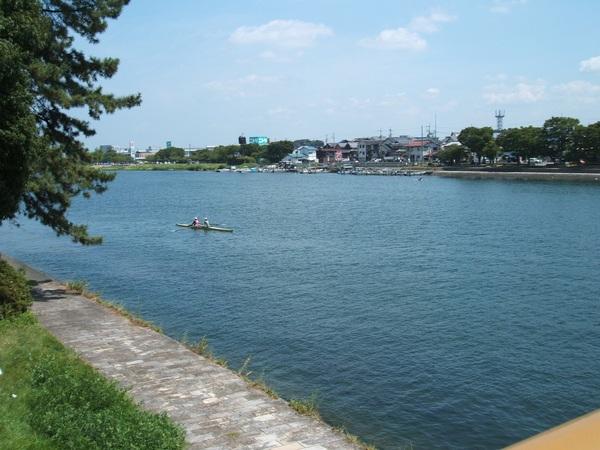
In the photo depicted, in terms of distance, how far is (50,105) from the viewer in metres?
20.0

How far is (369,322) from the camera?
74.6ft

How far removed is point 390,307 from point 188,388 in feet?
44.3

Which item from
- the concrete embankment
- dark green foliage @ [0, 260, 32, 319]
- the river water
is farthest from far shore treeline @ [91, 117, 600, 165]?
dark green foliage @ [0, 260, 32, 319]

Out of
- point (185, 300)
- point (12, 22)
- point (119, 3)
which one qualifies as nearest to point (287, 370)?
point (185, 300)

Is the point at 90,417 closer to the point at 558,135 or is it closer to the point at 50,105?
the point at 50,105

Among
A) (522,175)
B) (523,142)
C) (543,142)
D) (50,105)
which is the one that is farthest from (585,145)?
(50,105)

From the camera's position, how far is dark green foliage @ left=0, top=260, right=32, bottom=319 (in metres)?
15.8

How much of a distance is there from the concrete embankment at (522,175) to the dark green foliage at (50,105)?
9918 centimetres

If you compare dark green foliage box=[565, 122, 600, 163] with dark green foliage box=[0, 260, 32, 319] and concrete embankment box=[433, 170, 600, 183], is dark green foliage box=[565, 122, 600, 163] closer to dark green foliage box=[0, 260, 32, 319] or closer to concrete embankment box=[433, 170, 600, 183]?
concrete embankment box=[433, 170, 600, 183]

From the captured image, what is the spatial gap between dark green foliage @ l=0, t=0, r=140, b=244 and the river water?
20.4ft

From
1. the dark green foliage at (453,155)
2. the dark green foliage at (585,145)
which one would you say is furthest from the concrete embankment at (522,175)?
the dark green foliage at (453,155)

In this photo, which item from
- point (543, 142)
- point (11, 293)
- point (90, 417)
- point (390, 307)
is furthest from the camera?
point (543, 142)

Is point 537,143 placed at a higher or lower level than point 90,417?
higher

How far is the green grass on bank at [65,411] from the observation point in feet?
28.4
